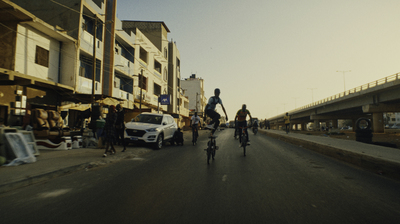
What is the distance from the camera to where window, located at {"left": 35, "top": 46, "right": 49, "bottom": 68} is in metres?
16.0

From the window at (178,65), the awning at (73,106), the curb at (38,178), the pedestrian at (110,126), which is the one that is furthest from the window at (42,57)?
the window at (178,65)

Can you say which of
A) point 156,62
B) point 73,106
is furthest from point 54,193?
point 156,62

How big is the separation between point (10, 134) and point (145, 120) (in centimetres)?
711

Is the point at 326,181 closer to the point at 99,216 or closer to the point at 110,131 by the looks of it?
the point at 99,216

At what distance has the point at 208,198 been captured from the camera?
379 centimetres

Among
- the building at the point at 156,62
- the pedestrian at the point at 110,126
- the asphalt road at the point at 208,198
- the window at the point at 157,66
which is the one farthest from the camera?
the window at the point at 157,66

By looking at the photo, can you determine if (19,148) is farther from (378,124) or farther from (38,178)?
(378,124)

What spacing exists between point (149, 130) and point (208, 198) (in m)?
8.75

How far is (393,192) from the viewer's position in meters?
4.22

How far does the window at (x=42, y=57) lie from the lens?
52.5ft

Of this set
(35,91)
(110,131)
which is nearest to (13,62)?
(35,91)

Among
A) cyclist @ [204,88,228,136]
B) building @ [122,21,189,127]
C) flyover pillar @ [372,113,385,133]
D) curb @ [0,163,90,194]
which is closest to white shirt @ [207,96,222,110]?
cyclist @ [204,88,228,136]

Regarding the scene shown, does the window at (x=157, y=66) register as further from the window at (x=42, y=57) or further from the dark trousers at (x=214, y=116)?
the dark trousers at (x=214, y=116)

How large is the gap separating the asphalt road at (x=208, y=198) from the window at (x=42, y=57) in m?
13.6
